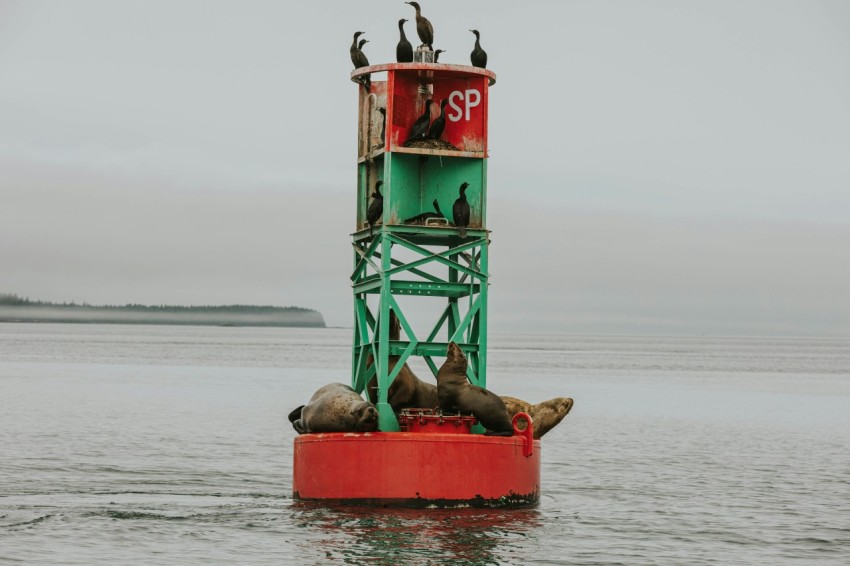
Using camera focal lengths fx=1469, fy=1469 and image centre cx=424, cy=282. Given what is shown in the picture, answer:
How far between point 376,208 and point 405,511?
5.30 m

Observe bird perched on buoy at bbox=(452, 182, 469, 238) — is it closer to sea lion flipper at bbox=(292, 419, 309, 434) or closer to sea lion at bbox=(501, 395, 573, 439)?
sea lion at bbox=(501, 395, 573, 439)

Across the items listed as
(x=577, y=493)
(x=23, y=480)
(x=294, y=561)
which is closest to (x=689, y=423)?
(x=577, y=493)

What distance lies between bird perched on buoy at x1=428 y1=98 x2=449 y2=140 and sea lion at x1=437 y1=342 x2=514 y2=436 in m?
3.71

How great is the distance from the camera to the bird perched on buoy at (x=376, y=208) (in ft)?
81.3

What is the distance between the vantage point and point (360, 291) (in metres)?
25.8

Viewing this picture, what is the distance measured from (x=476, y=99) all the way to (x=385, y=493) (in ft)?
23.2

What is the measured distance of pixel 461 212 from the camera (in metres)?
24.6

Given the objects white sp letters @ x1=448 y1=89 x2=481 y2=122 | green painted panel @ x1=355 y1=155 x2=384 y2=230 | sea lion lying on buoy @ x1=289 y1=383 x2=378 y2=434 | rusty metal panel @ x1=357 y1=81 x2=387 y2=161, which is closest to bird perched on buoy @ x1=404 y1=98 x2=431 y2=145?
white sp letters @ x1=448 y1=89 x2=481 y2=122

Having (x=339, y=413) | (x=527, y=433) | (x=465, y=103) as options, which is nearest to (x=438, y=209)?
(x=465, y=103)

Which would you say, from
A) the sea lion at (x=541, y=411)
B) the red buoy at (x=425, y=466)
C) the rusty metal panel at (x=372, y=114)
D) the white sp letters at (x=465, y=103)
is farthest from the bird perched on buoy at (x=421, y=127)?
the red buoy at (x=425, y=466)

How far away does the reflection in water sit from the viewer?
2056 cm

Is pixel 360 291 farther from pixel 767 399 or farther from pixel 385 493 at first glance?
pixel 767 399

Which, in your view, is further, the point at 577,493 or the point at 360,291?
the point at 577,493

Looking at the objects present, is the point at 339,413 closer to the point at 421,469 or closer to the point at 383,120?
the point at 421,469
